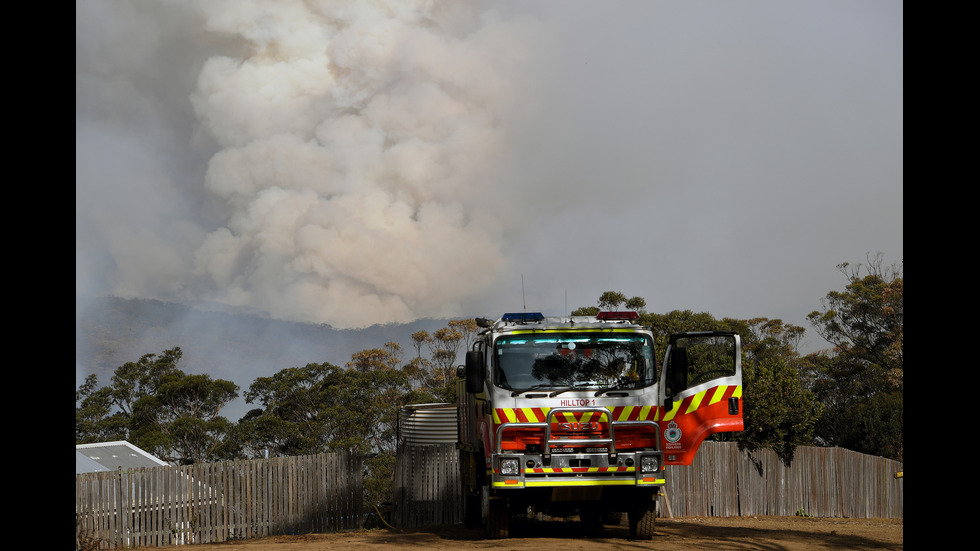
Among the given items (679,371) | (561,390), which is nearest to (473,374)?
(561,390)

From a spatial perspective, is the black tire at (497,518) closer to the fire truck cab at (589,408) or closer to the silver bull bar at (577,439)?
the fire truck cab at (589,408)

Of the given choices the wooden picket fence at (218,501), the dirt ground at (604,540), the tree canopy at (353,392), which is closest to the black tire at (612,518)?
the dirt ground at (604,540)

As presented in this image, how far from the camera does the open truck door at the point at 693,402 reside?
11461mm

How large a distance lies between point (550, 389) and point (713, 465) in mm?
10433

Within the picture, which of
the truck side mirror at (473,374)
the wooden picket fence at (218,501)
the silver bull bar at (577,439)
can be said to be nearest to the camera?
the silver bull bar at (577,439)

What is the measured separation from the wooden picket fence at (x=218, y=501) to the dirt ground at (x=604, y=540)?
1.62m

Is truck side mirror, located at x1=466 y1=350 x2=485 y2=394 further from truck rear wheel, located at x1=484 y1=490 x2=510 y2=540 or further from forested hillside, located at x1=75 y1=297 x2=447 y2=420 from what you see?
forested hillside, located at x1=75 y1=297 x2=447 y2=420

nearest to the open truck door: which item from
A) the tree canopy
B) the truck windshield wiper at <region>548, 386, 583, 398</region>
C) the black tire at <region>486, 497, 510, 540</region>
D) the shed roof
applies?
the truck windshield wiper at <region>548, 386, 583, 398</region>

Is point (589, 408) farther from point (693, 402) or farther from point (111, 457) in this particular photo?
point (111, 457)

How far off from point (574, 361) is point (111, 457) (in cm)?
1931

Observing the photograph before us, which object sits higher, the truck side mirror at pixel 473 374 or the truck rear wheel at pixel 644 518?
the truck side mirror at pixel 473 374

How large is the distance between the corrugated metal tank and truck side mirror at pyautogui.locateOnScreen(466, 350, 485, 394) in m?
7.33
